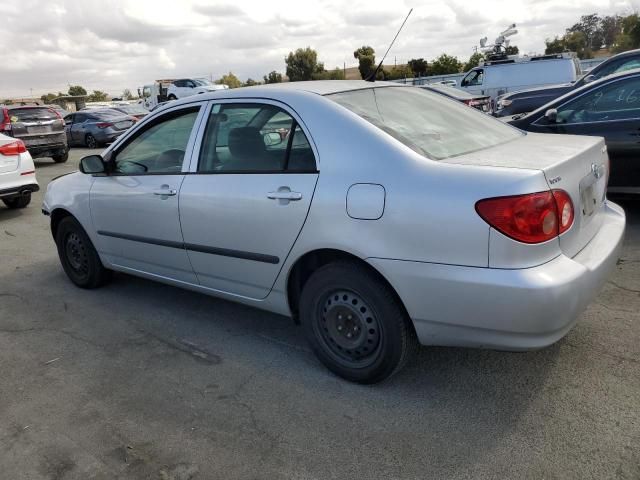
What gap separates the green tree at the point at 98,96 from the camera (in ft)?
247

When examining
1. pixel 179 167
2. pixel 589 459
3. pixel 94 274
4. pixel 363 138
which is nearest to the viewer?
pixel 589 459

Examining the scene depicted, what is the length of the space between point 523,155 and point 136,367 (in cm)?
264

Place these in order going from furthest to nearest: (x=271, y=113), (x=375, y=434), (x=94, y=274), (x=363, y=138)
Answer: (x=94, y=274)
(x=271, y=113)
(x=363, y=138)
(x=375, y=434)

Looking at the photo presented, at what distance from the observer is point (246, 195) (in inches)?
131

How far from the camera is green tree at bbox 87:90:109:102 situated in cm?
7531

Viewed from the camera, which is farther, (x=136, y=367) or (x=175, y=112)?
(x=175, y=112)

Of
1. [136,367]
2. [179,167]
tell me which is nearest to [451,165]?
[179,167]

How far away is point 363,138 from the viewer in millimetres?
2916

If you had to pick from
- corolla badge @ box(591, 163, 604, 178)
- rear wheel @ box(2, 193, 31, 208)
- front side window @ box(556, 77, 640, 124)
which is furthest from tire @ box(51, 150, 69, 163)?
corolla badge @ box(591, 163, 604, 178)

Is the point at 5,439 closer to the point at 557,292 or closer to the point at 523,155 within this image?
the point at 557,292

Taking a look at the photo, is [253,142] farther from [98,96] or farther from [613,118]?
[98,96]

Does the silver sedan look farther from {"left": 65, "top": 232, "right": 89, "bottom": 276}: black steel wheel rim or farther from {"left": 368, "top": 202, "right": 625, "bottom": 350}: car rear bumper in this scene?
{"left": 65, "top": 232, "right": 89, "bottom": 276}: black steel wheel rim

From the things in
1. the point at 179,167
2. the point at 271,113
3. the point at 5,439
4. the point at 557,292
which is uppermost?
the point at 271,113

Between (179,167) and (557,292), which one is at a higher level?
(179,167)
